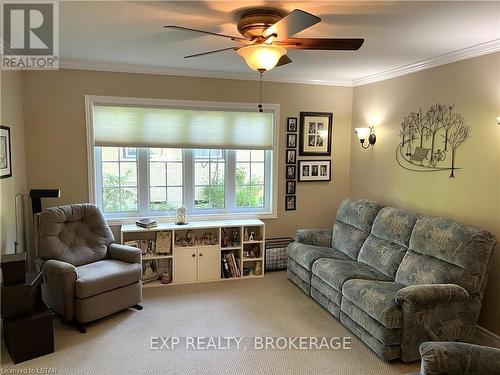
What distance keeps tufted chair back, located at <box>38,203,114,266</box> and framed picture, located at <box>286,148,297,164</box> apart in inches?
94.2

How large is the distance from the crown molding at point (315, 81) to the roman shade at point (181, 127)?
0.41 meters

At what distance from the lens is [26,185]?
160 inches

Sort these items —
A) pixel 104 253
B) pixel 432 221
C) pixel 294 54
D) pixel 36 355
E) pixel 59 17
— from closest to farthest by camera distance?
pixel 59 17, pixel 36 355, pixel 432 221, pixel 294 54, pixel 104 253

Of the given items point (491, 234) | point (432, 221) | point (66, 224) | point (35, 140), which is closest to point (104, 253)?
point (66, 224)

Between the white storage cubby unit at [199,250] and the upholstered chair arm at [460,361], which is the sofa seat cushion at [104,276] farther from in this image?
the upholstered chair arm at [460,361]

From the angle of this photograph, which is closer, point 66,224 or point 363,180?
point 66,224

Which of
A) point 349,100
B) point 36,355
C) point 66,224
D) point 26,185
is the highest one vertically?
point 349,100

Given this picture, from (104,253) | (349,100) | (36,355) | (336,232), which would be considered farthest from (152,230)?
(349,100)

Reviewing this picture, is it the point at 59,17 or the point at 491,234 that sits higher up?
the point at 59,17

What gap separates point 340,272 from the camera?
139 inches

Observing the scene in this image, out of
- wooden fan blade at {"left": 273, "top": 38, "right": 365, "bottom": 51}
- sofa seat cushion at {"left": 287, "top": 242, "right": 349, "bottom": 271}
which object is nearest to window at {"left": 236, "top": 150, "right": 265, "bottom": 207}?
sofa seat cushion at {"left": 287, "top": 242, "right": 349, "bottom": 271}

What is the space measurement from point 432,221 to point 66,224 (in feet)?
11.6

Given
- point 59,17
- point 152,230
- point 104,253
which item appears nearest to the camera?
point 59,17

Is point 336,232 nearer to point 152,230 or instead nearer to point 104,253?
point 152,230
